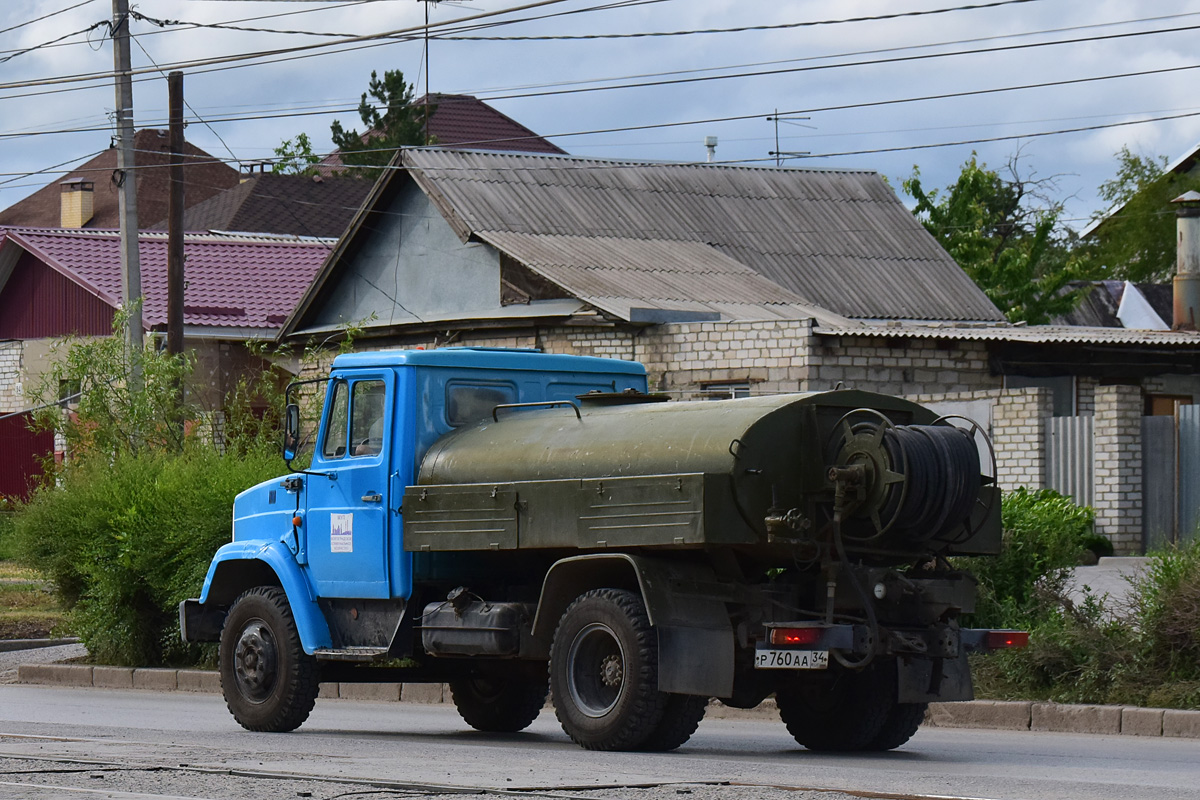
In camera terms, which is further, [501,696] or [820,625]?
[501,696]

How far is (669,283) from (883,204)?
9.04m

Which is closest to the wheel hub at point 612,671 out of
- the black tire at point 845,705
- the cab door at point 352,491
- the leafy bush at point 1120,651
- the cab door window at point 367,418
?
the black tire at point 845,705

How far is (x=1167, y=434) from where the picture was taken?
2262cm

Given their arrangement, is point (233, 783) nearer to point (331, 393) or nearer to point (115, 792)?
point (115, 792)

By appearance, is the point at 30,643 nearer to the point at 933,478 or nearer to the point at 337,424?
the point at 337,424

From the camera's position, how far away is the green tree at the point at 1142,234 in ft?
202

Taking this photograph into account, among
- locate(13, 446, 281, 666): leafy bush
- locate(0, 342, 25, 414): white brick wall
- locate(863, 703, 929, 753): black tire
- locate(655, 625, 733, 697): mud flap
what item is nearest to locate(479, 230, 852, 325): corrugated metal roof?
locate(13, 446, 281, 666): leafy bush

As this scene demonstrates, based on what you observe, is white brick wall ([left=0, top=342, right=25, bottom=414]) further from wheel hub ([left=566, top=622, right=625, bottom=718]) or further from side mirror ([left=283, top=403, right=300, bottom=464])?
wheel hub ([left=566, top=622, right=625, bottom=718])

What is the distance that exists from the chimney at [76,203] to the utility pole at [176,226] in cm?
3799

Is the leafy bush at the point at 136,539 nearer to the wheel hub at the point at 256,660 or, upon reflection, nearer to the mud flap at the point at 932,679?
the wheel hub at the point at 256,660

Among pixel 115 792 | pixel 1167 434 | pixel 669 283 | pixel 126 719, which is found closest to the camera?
pixel 115 792

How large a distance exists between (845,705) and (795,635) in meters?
1.42

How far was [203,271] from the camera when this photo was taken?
42031 millimetres

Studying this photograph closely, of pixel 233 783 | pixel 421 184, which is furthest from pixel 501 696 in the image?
pixel 421 184
